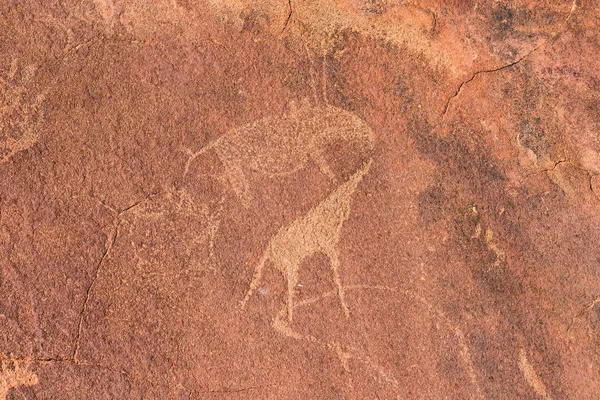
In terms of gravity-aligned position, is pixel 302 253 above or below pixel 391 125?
below

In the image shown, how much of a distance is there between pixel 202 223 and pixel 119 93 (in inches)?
20.1

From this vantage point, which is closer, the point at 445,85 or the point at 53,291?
the point at 53,291

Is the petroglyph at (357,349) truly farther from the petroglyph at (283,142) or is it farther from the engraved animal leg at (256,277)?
the petroglyph at (283,142)

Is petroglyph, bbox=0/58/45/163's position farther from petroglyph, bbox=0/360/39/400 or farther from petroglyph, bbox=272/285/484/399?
petroglyph, bbox=272/285/484/399

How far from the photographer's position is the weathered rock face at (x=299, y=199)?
1.97 metres

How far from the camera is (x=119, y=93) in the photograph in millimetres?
2023

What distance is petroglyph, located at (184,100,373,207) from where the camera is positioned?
2.01 meters

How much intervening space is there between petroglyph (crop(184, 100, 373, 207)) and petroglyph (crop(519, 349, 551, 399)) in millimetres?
867

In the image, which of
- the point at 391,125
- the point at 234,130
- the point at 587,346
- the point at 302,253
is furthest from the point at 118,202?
the point at 587,346

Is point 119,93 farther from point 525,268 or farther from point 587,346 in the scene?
point 587,346

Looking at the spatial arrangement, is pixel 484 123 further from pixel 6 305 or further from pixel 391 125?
pixel 6 305

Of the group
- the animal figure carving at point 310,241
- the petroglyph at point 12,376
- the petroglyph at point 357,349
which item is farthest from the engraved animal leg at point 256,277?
the petroglyph at point 12,376

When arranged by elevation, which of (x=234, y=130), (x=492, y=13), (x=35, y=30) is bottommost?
(x=234, y=130)

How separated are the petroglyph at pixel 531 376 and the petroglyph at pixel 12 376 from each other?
1.58 meters
